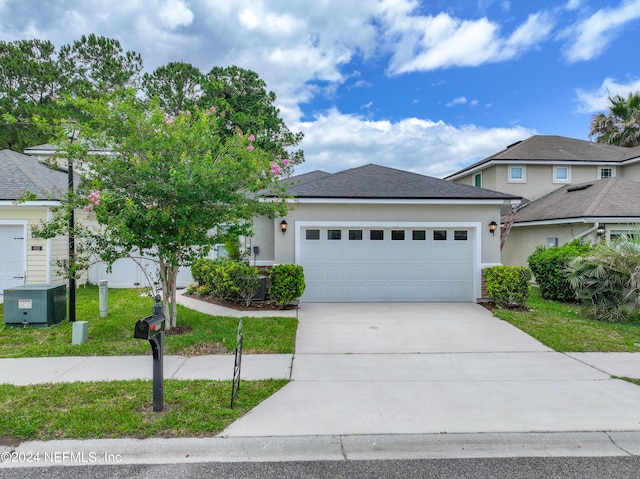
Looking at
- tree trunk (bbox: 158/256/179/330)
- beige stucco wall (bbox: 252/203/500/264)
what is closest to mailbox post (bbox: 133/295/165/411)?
tree trunk (bbox: 158/256/179/330)

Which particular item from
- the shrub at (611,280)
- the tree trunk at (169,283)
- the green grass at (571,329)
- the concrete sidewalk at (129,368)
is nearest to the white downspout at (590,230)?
the green grass at (571,329)

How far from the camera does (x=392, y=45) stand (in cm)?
1361

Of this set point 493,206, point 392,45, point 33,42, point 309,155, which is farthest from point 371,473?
point 33,42

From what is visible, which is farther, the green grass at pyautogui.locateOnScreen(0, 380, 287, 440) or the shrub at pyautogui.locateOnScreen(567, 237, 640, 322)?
the shrub at pyautogui.locateOnScreen(567, 237, 640, 322)

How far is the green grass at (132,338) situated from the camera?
603 cm

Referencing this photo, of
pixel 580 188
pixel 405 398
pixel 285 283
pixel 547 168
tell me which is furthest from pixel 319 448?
pixel 547 168

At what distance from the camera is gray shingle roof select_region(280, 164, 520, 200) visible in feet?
32.1

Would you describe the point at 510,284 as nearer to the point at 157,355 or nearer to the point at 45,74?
the point at 157,355

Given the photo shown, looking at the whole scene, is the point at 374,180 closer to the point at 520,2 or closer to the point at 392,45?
the point at 392,45

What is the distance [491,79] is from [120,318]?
1601 centimetres

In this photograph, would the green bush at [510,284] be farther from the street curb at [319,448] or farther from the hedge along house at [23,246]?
the hedge along house at [23,246]

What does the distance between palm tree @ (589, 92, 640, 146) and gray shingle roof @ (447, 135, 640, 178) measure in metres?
4.29

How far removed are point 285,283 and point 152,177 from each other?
4086mm

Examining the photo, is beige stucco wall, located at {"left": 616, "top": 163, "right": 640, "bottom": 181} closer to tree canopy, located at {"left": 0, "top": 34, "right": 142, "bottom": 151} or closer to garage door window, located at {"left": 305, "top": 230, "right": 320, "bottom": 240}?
garage door window, located at {"left": 305, "top": 230, "right": 320, "bottom": 240}
